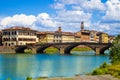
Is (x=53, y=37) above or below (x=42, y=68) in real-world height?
above

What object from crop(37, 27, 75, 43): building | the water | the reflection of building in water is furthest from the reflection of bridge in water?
the reflection of building in water

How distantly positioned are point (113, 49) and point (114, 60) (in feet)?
7.54

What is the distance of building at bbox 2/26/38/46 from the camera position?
13062 centimetres

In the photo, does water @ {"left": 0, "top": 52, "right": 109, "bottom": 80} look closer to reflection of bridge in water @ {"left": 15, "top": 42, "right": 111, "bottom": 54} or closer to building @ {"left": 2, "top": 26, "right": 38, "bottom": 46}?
reflection of bridge in water @ {"left": 15, "top": 42, "right": 111, "bottom": 54}

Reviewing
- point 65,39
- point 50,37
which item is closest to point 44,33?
point 50,37

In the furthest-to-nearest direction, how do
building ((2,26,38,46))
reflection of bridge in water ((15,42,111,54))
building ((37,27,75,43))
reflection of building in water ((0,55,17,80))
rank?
building ((37,27,75,43)), building ((2,26,38,46)), reflection of bridge in water ((15,42,111,54)), reflection of building in water ((0,55,17,80))

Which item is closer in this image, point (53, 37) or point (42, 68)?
point (42, 68)

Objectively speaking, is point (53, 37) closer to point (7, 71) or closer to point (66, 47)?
point (66, 47)

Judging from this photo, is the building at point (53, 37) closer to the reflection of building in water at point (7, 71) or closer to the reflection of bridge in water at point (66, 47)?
the reflection of bridge in water at point (66, 47)

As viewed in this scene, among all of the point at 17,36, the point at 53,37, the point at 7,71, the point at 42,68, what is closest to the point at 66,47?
the point at 17,36

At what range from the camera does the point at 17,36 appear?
13050 centimetres

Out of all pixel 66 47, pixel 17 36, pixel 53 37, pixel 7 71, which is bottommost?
pixel 66 47

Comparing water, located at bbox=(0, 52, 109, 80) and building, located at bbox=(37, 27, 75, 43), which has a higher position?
building, located at bbox=(37, 27, 75, 43)

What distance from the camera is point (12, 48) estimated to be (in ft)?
380
